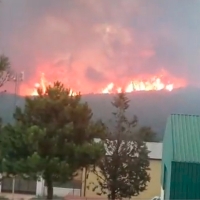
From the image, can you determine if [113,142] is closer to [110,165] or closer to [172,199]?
[110,165]

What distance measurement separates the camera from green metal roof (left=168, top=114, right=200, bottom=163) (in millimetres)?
15038

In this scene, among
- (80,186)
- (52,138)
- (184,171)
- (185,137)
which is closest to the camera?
(184,171)

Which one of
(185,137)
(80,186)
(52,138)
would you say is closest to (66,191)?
(80,186)

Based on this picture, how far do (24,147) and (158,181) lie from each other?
12.5 meters

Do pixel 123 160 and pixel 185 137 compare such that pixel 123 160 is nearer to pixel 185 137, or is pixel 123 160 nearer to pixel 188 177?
pixel 185 137

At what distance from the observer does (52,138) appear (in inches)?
612

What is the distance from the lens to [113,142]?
2062 centimetres

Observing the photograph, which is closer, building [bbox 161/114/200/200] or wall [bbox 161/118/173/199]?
building [bbox 161/114/200/200]

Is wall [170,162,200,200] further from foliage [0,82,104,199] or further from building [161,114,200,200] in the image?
foliage [0,82,104,199]

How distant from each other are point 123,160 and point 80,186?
6.35m

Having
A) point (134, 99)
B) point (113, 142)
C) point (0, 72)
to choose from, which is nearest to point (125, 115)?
point (113, 142)

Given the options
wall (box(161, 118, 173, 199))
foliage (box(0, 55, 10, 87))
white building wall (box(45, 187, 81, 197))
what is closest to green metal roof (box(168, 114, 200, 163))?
wall (box(161, 118, 173, 199))

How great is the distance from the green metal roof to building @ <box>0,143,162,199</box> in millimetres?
8099

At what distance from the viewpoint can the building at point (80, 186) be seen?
83.0 feet
